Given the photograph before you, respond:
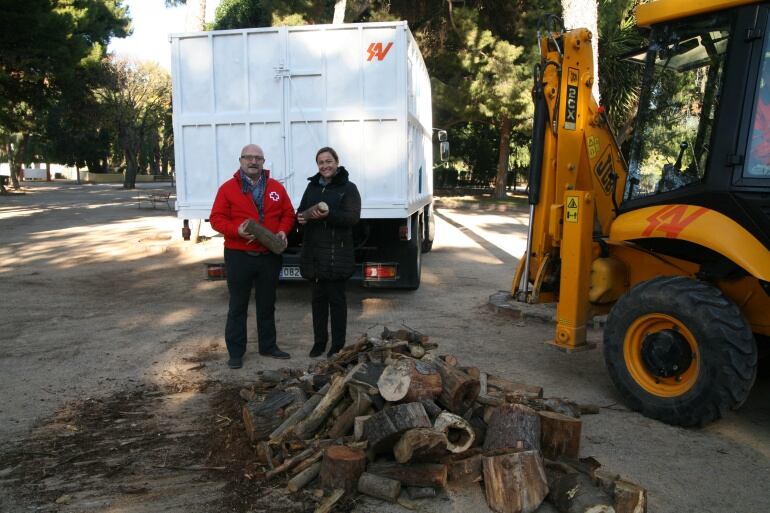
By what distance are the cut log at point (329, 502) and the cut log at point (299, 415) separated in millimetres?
658

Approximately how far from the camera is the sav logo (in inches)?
277

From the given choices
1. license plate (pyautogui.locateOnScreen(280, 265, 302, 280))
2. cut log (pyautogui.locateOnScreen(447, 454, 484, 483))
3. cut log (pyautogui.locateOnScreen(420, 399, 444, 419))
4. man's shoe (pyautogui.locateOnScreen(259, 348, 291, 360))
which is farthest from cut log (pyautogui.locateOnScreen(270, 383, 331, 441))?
license plate (pyautogui.locateOnScreen(280, 265, 302, 280))

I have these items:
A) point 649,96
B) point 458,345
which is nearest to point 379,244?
point 458,345

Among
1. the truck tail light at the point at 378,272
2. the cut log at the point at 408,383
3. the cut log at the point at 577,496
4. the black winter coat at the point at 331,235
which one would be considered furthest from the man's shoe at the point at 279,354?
the cut log at the point at 577,496

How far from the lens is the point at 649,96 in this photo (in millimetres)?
4707

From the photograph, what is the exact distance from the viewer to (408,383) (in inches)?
143

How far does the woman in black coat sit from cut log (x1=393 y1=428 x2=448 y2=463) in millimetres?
2479

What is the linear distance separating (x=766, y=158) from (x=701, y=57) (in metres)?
0.91

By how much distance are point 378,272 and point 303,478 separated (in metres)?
4.40

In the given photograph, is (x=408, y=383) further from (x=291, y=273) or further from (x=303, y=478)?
(x=291, y=273)

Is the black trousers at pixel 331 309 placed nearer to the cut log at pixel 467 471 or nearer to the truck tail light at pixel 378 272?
the truck tail light at pixel 378 272

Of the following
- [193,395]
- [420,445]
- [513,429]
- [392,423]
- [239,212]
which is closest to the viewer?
[420,445]

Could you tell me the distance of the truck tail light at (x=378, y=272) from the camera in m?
7.60

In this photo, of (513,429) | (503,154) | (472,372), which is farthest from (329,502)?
(503,154)
